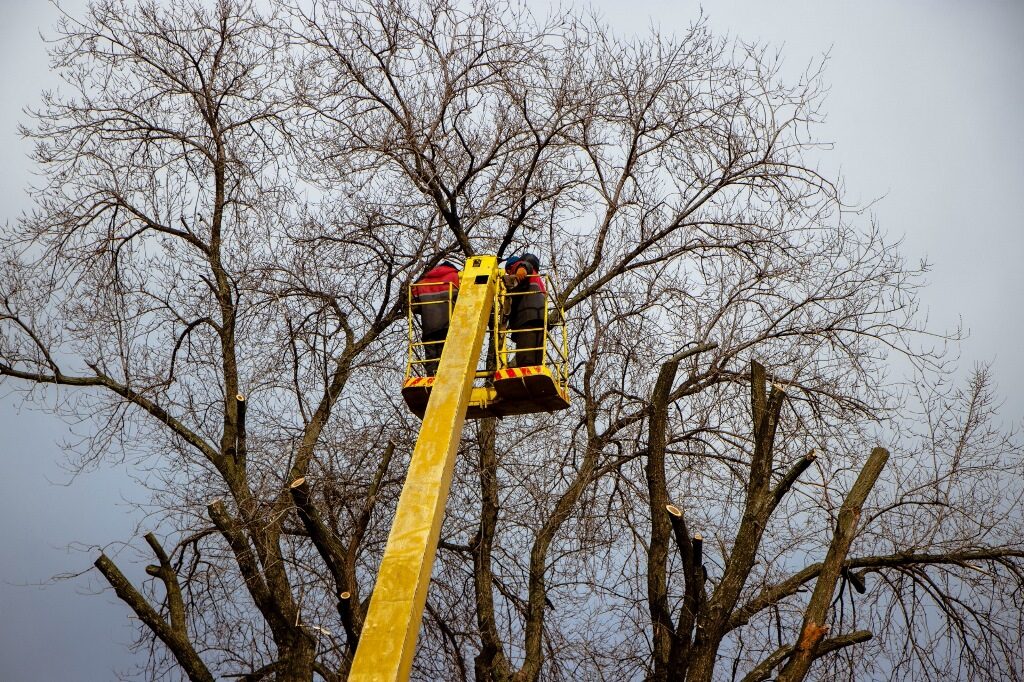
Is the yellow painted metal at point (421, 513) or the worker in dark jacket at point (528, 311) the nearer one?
the yellow painted metal at point (421, 513)

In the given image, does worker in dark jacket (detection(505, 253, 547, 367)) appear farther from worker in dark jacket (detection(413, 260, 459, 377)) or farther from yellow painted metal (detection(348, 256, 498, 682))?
yellow painted metal (detection(348, 256, 498, 682))

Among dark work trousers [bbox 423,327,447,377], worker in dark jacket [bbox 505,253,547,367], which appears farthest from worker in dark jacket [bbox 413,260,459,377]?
worker in dark jacket [bbox 505,253,547,367]

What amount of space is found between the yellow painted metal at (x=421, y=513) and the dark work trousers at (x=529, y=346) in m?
1.02

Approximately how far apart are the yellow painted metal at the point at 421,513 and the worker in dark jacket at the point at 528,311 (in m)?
0.84

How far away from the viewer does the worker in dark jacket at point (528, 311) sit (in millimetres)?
8703

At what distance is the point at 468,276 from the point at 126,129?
601 cm

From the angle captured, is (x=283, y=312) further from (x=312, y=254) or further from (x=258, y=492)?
(x=258, y=492)

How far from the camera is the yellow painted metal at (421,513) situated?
5.65 metres

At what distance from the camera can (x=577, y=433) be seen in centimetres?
1127

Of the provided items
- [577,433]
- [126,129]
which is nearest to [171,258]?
[126,129]

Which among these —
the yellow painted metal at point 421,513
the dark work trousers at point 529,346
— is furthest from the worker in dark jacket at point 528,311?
the yellow painted metal at point 421,513

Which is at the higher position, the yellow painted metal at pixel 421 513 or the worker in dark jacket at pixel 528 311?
the worker in dark jacket at pixel 528 311

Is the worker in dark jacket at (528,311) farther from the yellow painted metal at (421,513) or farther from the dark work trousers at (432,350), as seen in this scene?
the yellow painted metal at (421,513)

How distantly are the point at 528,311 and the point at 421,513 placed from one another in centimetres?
295
